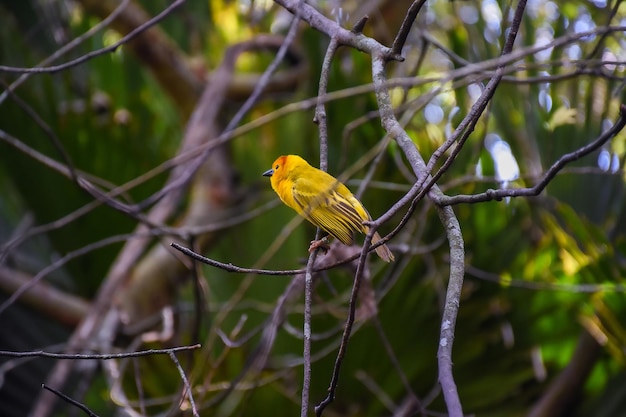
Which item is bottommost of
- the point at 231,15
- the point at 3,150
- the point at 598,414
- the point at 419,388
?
the point at 598,414

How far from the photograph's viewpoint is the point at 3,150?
4039 mm

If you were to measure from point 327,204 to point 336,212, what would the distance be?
0.04 m

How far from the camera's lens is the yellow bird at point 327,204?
229 cm

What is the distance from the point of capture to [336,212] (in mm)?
2367

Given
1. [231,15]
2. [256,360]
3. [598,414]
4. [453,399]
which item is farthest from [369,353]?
[231,15]

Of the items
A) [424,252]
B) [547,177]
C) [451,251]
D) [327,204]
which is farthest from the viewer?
[424,252]

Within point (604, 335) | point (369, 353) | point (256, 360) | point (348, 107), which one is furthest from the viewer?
point (348, 107)

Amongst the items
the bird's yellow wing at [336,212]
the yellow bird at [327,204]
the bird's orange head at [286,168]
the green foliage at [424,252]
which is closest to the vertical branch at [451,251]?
the yellow bird at [327,204]

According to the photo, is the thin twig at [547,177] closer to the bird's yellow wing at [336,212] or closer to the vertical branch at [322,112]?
the vertical branch at [322,112]

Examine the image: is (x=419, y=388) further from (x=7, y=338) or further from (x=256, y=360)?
(x=7, y=338)

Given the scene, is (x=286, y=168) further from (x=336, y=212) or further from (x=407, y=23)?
(x=407, y=23)

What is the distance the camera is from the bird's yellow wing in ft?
7.52

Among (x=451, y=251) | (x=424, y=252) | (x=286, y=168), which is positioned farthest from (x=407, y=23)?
(x=424, y=252)

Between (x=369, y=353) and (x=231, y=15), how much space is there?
3.83 m
